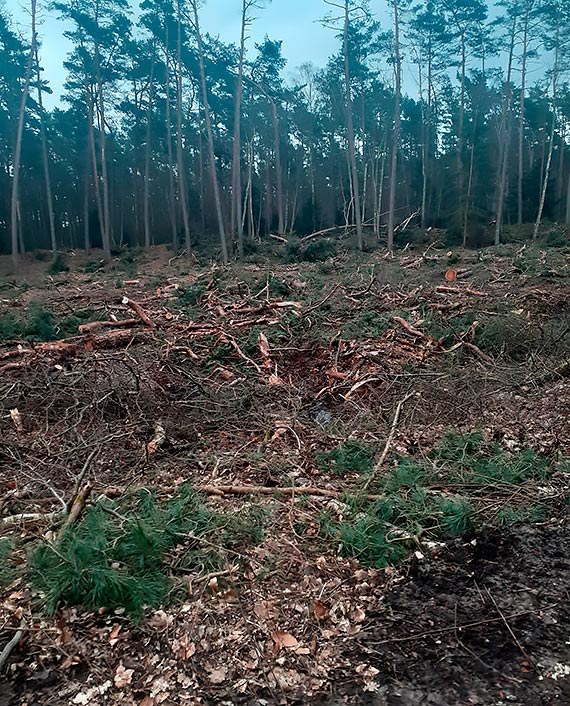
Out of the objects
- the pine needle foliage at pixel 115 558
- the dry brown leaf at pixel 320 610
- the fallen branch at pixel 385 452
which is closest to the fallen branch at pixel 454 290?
the fallen branch at pixel 385 452

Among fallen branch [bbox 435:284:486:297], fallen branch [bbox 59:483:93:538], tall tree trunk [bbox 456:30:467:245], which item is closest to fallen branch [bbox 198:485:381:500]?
fallen branch [bbox 59:483:93:538]

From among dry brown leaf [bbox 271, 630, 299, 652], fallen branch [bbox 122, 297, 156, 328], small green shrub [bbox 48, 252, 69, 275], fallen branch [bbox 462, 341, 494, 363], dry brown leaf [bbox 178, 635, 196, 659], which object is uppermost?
small green shrub [bbox 48, 252, 69, 275]

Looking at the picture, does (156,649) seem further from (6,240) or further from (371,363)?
(6,240)

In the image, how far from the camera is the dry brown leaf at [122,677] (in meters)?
1.93

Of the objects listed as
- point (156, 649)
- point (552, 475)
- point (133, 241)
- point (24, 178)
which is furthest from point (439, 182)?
point (156, 649)

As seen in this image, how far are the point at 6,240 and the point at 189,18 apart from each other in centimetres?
1793

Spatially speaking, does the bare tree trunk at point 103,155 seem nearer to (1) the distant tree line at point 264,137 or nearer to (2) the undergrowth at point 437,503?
(1) the distant tree line at point 264,137

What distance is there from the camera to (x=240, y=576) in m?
2.59

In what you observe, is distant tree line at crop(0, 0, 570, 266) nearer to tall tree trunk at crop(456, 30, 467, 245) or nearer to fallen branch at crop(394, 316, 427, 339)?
tall tree trunk at crop(456, 30, 467, 245)

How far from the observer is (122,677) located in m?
1.96

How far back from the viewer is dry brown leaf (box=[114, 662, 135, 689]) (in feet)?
6.35

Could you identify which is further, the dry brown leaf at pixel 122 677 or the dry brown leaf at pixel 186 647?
the dry brown leaf at pixel 186 647

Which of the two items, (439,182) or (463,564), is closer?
(463,564)

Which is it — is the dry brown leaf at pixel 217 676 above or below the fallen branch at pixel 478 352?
below
